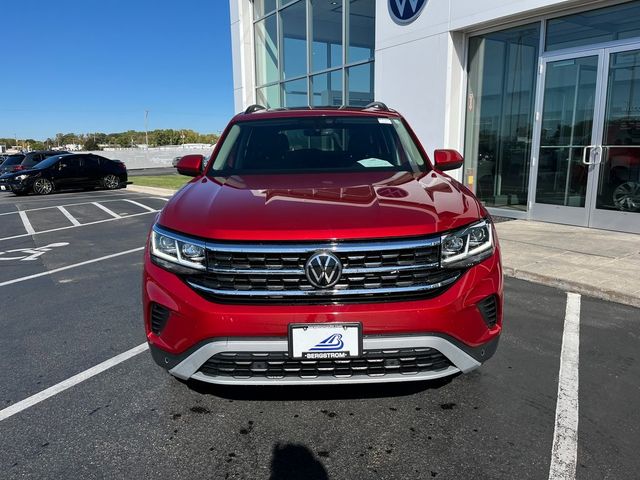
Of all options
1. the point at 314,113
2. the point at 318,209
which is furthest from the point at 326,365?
the point at 314,113

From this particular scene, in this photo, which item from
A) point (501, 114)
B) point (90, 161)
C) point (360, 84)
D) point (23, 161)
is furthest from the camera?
point (23, 161)

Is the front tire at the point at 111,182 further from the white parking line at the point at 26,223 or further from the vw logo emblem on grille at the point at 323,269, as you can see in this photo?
the vw logo emblem on grille at the point at 323,269

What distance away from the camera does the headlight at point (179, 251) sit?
234 centimetres

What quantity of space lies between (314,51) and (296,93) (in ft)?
4.75

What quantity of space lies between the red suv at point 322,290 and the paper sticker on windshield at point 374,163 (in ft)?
3.22

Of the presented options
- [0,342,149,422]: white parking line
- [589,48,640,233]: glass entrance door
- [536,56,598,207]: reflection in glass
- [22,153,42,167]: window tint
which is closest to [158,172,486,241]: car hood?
[0,342,149,422]: white parking line

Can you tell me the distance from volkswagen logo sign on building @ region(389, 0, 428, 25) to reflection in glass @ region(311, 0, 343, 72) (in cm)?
296

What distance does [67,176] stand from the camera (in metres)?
19.4

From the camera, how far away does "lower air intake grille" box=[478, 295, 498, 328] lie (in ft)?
7.80

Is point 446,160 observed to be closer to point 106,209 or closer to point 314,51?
point 314,51

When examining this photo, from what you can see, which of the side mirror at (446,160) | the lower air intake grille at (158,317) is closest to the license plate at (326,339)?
the lower air intake grille at (158,317)

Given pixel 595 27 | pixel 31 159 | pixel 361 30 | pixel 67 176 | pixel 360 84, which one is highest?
pixel 361 30

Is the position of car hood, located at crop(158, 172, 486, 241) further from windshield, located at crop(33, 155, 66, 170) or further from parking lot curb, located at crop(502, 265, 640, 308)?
windshield, located at crop(33, 155, 66, 170)

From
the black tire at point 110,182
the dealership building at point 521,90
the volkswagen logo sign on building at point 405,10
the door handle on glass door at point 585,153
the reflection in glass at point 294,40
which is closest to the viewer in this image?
the dealership building at point 521,90
